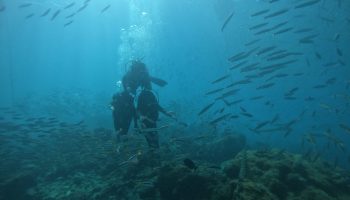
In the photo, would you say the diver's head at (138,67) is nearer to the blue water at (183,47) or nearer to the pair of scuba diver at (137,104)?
the pair of scuba diver at (137,104)

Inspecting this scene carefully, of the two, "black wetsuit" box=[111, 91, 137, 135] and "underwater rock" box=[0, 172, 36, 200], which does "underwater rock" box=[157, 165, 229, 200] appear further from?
"underwater rock" box=[0, 172, 36, 200]

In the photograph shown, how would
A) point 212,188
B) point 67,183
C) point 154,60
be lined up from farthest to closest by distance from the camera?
point 154,60, point 67,183, point 212,188

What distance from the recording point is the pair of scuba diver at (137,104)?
1025 centimetres

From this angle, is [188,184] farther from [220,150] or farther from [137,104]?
[220,150]

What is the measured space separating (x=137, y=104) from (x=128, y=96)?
0.36 meters

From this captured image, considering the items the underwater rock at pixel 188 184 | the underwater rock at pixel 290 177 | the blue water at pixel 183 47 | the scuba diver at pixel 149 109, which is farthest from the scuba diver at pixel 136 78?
the blue water at pixel 183 47

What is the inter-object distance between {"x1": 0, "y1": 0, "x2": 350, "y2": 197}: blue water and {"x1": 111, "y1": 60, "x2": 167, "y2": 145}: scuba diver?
14.9m

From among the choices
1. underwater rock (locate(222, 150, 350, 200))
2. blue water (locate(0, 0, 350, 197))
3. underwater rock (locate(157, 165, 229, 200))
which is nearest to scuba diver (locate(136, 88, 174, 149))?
underwater rock (locate(157, 165, 229, 200))

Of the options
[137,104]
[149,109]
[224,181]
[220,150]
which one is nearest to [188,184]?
[224,181]

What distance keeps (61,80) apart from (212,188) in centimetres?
19721

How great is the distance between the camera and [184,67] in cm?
14700

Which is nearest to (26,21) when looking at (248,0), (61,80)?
(248,0)

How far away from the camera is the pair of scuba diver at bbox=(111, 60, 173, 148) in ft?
33.6

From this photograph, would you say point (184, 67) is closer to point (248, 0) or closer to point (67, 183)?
point (248, 0)
